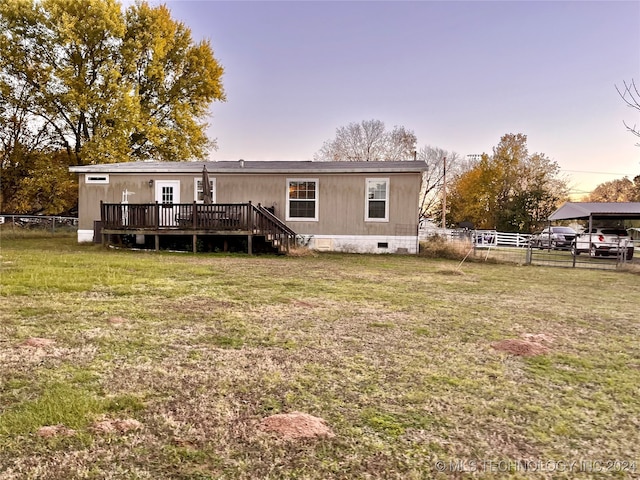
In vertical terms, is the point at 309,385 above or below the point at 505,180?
below

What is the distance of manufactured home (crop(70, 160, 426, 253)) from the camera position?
44.3 ft

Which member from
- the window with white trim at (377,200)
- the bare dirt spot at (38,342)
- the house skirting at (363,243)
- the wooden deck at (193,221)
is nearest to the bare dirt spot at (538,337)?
the bare dirt spot at (38,342)

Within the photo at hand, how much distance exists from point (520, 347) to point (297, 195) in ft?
35.9

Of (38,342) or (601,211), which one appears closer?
(38,342)

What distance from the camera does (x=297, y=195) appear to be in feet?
45.8

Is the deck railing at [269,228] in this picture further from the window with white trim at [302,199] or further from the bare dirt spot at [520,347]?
the bare dirt spot at [520,347]

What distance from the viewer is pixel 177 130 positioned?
2323 cm

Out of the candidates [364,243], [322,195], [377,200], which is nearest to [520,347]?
[364,243]

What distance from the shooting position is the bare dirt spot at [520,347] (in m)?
3.53

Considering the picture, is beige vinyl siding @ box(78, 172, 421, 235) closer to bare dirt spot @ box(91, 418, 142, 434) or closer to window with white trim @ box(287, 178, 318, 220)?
window with white trim @ box(287, 178, 318, 220)

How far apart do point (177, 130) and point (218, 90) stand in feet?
12.9

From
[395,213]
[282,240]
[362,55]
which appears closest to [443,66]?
[362,55]

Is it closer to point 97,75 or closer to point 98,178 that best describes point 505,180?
point 98,178

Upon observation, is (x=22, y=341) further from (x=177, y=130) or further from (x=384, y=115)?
(x=384, y=115)
